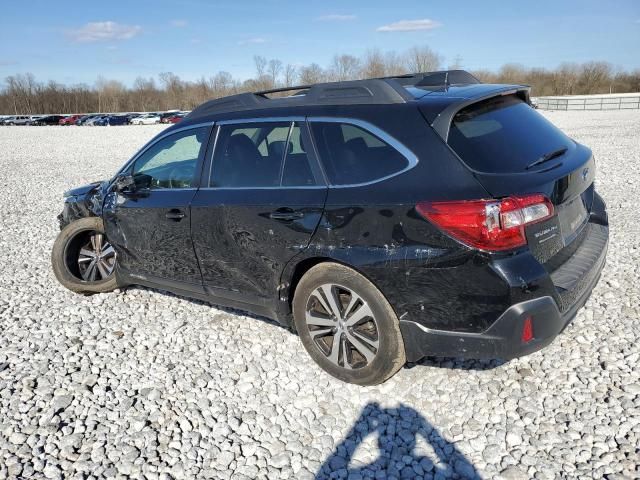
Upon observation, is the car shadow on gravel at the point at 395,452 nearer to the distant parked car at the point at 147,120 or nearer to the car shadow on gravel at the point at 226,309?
the car shadow on gravel at the point at 226,309

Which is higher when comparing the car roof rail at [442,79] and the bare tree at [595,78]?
the bare tree at [595,78]

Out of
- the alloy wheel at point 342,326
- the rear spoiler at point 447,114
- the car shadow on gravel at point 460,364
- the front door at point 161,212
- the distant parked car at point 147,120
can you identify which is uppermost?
the distant parked car at point 147,120

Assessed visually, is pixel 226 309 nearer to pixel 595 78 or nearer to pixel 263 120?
pixel 263 120

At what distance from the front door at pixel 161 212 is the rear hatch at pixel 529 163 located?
206cm

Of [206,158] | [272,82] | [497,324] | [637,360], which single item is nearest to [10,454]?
[206,158]

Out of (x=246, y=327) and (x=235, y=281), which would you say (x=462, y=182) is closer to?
(x=235, y=281)

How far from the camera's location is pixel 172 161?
4.36 meters

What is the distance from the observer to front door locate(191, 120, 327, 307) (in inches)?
129

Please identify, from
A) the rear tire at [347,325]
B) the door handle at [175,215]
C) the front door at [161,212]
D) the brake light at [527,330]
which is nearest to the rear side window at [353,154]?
the rear tire at [347,325]

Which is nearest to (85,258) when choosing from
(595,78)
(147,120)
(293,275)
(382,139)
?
(293,275)

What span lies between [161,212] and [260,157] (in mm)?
1080

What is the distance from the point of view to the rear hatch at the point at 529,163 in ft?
8.87

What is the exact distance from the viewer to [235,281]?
379 cm

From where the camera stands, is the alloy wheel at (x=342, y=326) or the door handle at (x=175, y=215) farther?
the door handle at (x=175, y=215)
